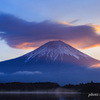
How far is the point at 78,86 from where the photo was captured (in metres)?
192

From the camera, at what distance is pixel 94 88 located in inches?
6270

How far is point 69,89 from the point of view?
192 meters

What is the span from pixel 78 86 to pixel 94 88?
109 feet

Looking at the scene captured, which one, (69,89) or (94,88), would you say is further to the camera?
(69,89)

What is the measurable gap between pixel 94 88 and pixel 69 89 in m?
35.5

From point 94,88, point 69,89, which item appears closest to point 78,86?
point 69,89

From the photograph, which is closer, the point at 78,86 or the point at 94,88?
the point at 94,88

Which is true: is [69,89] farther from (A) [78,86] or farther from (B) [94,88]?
(B) [94,88]

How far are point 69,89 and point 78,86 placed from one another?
679cm
